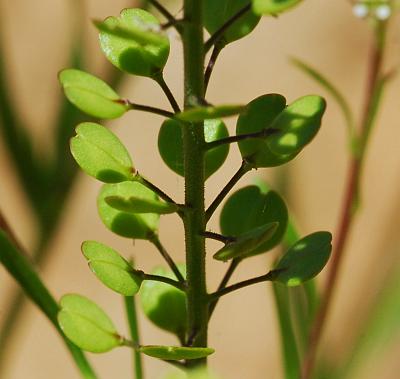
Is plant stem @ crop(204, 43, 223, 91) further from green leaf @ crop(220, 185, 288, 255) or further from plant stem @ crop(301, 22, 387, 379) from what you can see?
plant stem @ crop(301, 22, 387, 379)

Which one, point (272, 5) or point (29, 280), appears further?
point (29, 280)

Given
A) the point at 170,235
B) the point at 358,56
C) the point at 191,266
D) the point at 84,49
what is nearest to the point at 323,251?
the point at 191,266

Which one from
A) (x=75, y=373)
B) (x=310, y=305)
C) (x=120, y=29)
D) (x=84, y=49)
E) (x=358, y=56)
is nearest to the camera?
(x=120, y=29)

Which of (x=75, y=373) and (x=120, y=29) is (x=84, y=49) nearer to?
(x=75, y=373)

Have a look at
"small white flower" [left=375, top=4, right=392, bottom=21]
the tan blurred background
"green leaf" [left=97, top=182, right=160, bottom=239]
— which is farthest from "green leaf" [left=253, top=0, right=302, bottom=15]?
the tan blurred background

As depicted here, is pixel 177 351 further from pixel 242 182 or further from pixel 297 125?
pixel 242 182

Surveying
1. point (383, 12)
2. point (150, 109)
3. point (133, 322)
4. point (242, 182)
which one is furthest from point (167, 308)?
point (242, 182)
